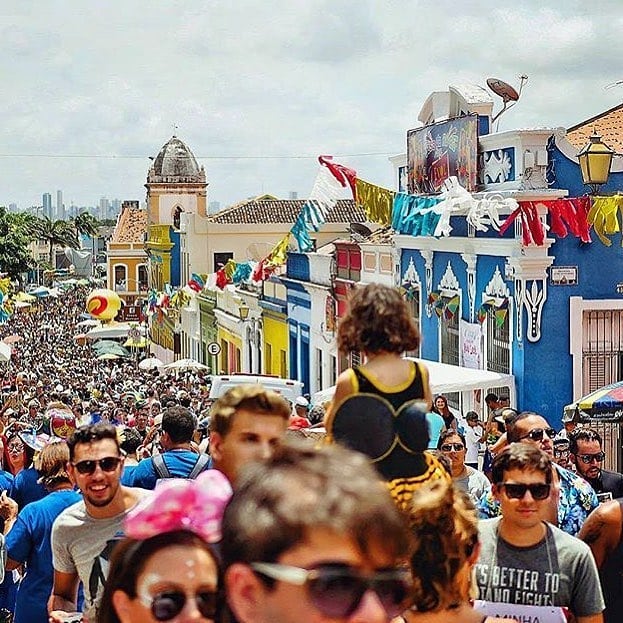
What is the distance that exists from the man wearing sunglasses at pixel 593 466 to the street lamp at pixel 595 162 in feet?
26.4

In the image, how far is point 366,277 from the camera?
24641 mm

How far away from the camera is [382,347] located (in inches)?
173

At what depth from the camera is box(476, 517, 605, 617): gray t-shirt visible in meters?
4.43

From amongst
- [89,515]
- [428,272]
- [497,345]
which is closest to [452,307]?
[428,272]

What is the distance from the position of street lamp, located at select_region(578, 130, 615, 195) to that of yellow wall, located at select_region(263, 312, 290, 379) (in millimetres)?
17395

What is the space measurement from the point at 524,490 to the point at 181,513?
2076mm

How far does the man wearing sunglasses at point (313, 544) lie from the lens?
215 centimetres

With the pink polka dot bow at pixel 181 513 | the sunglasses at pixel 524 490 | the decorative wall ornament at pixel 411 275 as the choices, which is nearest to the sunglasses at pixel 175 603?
the pink polka dot bow at pixel 181 513

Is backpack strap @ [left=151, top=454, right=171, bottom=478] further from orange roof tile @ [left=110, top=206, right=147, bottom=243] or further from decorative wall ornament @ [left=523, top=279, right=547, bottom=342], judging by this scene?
orange roof tile @ [left=110, top=206, right=147, bottom=243]

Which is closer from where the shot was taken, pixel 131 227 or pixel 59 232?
pixel 131 227

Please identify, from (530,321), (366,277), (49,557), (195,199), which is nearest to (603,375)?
(530,321)

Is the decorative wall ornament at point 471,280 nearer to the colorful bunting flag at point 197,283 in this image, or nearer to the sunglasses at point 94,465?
the sunglasses at point 94,465

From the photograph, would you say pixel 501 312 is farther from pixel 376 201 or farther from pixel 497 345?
pixel 376 201

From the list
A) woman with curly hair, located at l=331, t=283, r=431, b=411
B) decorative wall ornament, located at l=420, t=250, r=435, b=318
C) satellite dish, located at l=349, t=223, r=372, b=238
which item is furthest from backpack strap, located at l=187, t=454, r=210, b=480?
satellite dish, located at l=349, t=223, r=372, b=238
